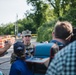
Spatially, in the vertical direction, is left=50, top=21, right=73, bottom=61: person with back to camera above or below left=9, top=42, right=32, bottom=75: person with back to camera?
above

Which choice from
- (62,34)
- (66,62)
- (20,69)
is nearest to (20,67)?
(20,69)

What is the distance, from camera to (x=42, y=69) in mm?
3361

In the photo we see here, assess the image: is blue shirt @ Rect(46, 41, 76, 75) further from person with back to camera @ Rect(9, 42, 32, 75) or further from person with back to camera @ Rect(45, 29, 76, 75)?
person with back to camera @ Rect(9, 42, 32, 75)

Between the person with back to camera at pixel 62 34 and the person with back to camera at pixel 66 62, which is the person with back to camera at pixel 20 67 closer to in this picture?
the person with back to camera at pixel 62 34

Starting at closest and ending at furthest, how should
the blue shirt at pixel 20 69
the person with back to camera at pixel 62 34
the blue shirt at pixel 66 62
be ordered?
the blue shirt at pixel 66 62
the person with back to camera at pixel 62 34
the blue shirt at pixel 20 69

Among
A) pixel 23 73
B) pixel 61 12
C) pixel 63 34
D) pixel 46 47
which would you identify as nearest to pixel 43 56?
pixel 46 47

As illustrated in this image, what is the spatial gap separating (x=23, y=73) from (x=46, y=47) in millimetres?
628

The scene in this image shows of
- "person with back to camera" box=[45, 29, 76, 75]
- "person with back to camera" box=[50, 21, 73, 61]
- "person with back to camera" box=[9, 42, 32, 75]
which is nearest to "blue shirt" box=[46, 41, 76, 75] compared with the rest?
"person with back to camera" box=[45, 29, 76, 75]

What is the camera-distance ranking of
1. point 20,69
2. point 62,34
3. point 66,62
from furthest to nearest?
1. point 20,69
2. point 62,34
3. point 66,62

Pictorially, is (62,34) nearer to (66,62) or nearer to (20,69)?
(20,69)

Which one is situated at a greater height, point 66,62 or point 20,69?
point 66,62

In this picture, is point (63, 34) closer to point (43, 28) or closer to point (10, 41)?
point (10, 41)

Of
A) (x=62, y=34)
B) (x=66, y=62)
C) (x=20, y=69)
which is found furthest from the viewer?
(x=20, y=69)

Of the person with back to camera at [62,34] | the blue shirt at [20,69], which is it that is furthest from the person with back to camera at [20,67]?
the person with back to camera at [62,34]
